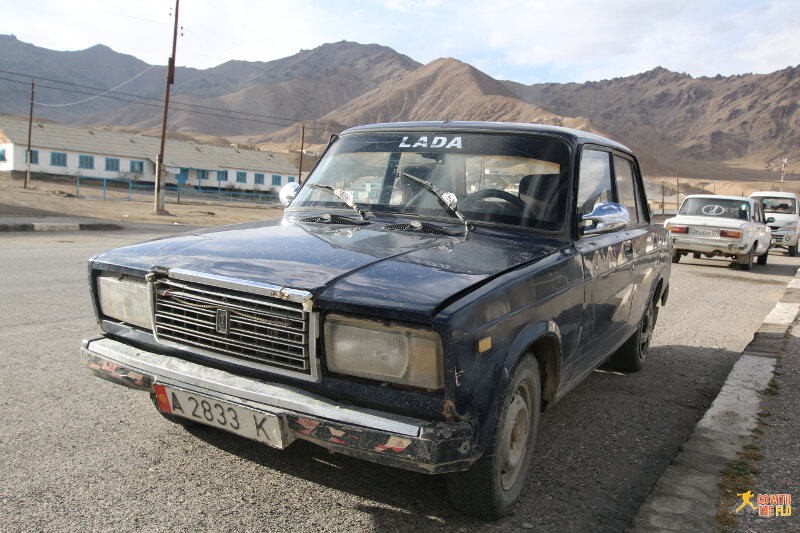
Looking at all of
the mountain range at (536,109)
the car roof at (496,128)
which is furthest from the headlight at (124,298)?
the mountain range at (536,109)

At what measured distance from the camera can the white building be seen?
177 feet

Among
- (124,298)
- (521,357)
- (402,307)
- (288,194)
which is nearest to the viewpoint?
(402,307)

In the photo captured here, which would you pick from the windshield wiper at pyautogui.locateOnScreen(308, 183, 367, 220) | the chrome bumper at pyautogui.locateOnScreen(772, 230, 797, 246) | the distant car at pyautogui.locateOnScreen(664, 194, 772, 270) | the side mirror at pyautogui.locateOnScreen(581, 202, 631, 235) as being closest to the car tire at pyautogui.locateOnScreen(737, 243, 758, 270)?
the distant car at pyautogui.locateOnScreen(664, 194, 772, 270)

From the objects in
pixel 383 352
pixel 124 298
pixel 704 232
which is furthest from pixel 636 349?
pixel 704 232

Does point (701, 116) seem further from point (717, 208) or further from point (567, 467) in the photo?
point (567, 467)

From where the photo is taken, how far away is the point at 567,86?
184m

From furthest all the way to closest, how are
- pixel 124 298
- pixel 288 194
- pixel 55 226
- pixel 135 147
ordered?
pixel 135 147
pixel 55 226
pixel 288 194
pixel 124 298

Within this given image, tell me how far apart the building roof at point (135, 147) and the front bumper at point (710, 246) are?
54557mm

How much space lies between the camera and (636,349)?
16.9 ft

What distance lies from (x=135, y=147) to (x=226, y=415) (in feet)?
213

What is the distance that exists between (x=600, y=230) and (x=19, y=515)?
3199 millimetres

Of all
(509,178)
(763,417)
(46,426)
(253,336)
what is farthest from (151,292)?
(763,417)

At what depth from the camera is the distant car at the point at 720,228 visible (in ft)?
45.2

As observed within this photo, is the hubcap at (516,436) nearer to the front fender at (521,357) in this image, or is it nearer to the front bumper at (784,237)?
the front fender at (521,357)
